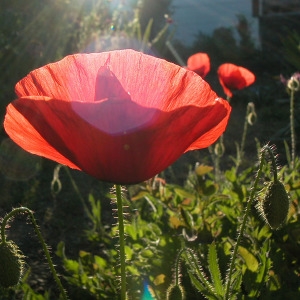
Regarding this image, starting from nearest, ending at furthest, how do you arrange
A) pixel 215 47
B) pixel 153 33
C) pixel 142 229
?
pixel 142 229 < pixel 215 47 < pixel 153 33

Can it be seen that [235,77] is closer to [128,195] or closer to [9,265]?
[128,195]

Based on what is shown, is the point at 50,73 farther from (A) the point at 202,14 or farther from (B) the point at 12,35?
(A) the point at 202,14

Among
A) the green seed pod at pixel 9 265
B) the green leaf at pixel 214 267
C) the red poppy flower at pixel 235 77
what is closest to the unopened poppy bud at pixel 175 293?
the green leaf at pixel 214 267

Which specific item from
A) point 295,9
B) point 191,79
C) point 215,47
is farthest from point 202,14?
point 191,79

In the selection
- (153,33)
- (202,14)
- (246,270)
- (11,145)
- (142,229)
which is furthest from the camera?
(202,14)

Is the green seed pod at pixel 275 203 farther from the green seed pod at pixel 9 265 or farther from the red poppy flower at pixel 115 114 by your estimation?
the green seed pod at pixel 9 265

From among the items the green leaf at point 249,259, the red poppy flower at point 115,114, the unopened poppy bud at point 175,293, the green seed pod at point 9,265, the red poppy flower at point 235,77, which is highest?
the red poppy flower at point 115,114
